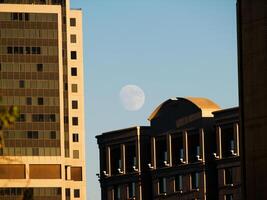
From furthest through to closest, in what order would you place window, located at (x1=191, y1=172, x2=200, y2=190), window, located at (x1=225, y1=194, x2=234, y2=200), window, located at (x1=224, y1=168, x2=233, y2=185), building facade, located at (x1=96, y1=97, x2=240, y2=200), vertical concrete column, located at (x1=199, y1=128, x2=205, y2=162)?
window, located at (x1=191, y1=172, x2=200, y2=190) → vertical concrete column, located at (x1=199, y1=128, x2=205, y2=162) → window, located at (x1=224, y1=168, x2=233, y2=185) → building facade, located at (x1=96, y1=97, x2=240, y2=200) → window, located at (x1=225, y1=194, x2=234, y2=200)


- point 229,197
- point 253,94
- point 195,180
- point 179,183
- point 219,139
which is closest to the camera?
point 253,94

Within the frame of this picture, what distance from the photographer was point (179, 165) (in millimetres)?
198000

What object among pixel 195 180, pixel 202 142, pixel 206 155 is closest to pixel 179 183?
pixel 195 180

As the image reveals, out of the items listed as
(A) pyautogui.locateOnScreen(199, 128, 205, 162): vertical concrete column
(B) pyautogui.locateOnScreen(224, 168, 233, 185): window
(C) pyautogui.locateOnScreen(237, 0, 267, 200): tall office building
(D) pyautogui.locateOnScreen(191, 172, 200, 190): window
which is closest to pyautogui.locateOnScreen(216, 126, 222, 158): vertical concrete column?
(B) pyautogui.locateOnScreen(224, 168, 233, 185): window

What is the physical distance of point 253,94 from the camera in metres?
89.1

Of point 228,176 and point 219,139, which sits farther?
point 219,139

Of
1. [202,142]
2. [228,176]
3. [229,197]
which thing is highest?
[202,142]

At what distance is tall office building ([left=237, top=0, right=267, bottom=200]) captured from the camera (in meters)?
87.2

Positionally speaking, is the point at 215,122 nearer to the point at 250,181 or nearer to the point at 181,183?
the point at 181,183

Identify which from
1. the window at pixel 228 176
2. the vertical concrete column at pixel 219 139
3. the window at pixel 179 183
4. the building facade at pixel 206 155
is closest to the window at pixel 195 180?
the building facade at pixel 206 155

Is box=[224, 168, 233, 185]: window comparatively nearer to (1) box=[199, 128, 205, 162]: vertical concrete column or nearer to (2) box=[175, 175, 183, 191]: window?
(1) box=[199, 128, 205, 162]: vertical concrete column

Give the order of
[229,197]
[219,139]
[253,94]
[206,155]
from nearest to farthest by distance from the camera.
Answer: [253,94]
[229,197]
[219,139]
[206,155]

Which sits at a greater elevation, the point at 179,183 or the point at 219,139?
the point at 219,139

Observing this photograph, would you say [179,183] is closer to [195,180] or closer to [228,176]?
[195,180]
